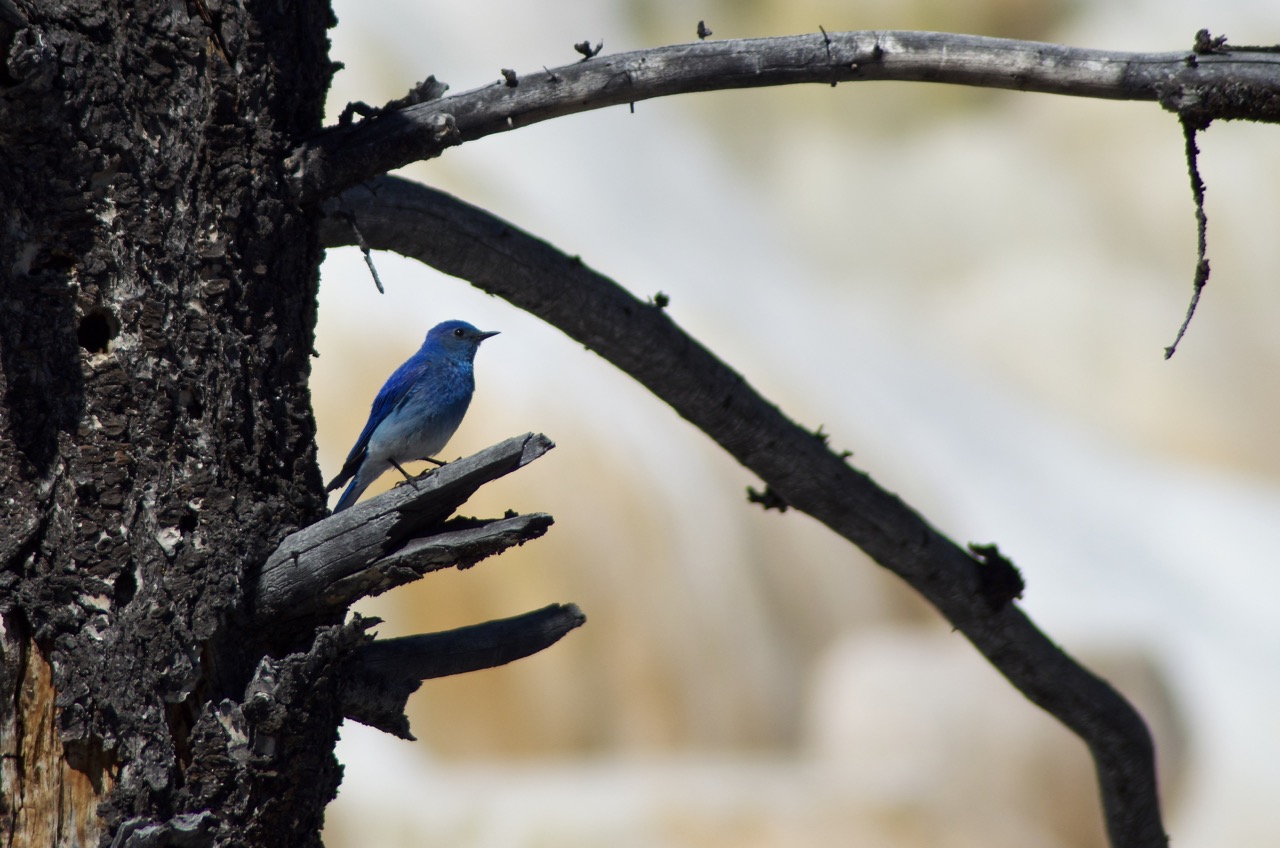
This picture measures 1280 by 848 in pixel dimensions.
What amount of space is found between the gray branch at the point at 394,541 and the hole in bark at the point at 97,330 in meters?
0.52

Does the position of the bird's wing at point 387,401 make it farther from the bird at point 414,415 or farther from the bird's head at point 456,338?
the bird's head at point 456,338

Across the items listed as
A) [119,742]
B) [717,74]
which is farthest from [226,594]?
[717,74]

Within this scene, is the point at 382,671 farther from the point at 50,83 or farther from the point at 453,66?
the point at 453,66

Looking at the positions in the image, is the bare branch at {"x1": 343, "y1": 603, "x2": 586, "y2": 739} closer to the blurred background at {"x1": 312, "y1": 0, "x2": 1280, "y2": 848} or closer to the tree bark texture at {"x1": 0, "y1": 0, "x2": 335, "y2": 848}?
the tree bark texture at {"x1": 0, "y1": 0, "x2": 335, "y2": 848}

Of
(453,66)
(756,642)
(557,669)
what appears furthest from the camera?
(453,66)

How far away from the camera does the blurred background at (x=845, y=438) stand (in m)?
10.5

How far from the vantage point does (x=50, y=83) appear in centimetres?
243

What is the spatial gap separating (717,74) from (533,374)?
9.53 metres

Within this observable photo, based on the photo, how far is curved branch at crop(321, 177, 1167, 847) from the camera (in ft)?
10.9

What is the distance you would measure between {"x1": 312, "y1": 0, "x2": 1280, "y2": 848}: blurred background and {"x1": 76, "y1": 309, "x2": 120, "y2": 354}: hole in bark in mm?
6984

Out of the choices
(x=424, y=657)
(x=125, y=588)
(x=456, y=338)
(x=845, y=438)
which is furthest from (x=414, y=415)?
(x=845, y=438)

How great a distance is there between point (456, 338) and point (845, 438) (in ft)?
34.8

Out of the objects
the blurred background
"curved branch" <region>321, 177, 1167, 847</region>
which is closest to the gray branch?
"curved branch" <region>321, 177, 1167, 847</region>

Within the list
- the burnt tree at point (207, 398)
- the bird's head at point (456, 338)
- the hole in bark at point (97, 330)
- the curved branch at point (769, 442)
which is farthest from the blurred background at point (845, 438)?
the hole in bark at point (97, 330)
